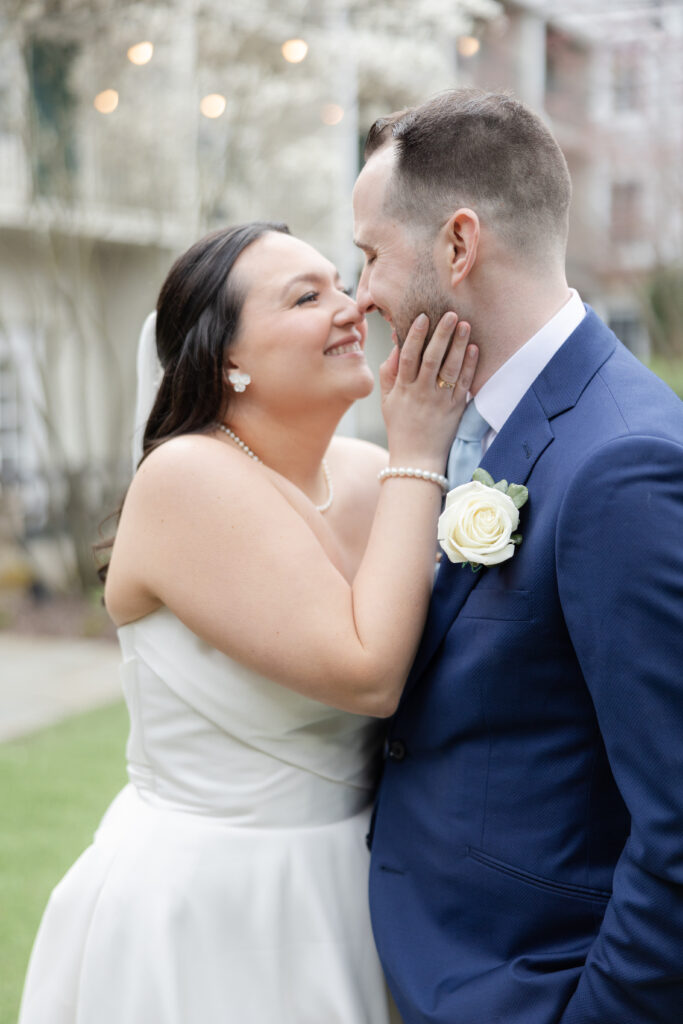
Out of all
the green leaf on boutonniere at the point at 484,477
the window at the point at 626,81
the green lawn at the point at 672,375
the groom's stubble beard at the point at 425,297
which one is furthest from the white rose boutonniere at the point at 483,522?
the window at the point at 626,81

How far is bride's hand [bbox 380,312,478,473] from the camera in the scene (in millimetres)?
1964

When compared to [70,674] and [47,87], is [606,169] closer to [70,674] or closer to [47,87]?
[47,87]

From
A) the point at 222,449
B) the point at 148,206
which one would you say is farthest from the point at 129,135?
the point at 222,449

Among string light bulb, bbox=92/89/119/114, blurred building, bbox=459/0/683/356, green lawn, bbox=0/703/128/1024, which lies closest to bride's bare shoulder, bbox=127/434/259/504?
green lawn, bbox=0/703/128/1024

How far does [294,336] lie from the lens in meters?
2.28

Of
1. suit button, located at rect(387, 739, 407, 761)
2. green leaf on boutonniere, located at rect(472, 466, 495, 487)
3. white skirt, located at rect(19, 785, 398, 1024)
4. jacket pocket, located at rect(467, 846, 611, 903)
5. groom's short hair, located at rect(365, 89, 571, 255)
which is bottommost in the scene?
white skirt, located at rect(19, 785, 398, 1024)

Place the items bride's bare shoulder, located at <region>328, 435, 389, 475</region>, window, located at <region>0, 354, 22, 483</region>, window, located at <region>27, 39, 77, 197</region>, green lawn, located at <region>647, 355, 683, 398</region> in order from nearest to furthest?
1. bride's bare shoulder, located at <region>328, 435, 389, 475</region>
2. green lawn, located at <region>647, 355, 683, 398</region>
3. window, located at <region>27, 39, 77, 197</region>
4. window, located at <region>0, 354, 22, 483</region>

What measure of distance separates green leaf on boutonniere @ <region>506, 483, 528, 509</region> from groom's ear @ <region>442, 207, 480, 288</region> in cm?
43

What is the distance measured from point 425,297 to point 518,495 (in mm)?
469

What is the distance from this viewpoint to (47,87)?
9.73 meters

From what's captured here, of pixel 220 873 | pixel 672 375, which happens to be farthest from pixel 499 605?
pixel 672 375

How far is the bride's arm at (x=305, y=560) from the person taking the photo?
1.97 metres

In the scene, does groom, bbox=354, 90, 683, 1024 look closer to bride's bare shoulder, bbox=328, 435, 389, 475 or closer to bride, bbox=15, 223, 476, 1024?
bride, bbox=15, 223, 476, 1024

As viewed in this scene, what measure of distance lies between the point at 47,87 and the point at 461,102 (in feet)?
29.5
